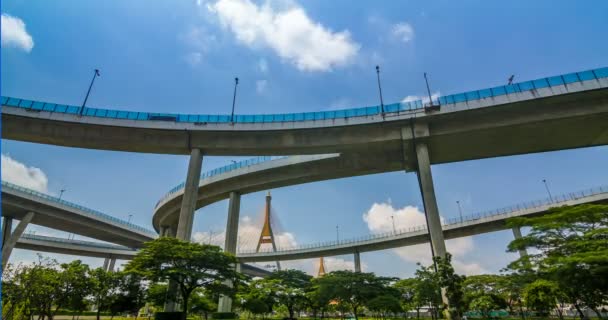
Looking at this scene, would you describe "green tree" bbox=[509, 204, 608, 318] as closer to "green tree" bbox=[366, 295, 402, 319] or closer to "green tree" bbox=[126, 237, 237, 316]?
"green tree" bbox=[366, 295, 402, 319]

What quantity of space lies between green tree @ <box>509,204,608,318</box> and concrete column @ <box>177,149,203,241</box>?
90.8ft

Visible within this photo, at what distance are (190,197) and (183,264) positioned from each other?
25.3 feet

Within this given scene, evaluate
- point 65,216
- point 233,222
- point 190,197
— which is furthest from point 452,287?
point 65,216

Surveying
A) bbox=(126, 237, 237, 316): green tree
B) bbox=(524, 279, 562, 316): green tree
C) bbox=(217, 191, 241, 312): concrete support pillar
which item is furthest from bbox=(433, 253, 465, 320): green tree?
bbox=(217, 191, 241, 312): concrete support pillar

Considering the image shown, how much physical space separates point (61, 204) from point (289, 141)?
140 feet

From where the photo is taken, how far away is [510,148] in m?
34.0

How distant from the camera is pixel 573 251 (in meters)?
23.0

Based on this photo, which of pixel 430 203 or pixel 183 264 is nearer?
pixel 183 264

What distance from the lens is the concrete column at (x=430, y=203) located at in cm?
2886

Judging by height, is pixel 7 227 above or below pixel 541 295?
above

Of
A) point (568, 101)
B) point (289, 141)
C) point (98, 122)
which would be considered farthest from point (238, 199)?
point (568, 101)

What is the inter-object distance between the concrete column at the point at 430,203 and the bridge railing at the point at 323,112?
14.3 feet

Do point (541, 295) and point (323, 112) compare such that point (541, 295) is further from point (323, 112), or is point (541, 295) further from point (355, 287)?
point (323, 112)

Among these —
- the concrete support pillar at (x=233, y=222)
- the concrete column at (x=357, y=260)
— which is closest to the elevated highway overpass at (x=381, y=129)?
the concrete support pillar at (x=233, y=222)
